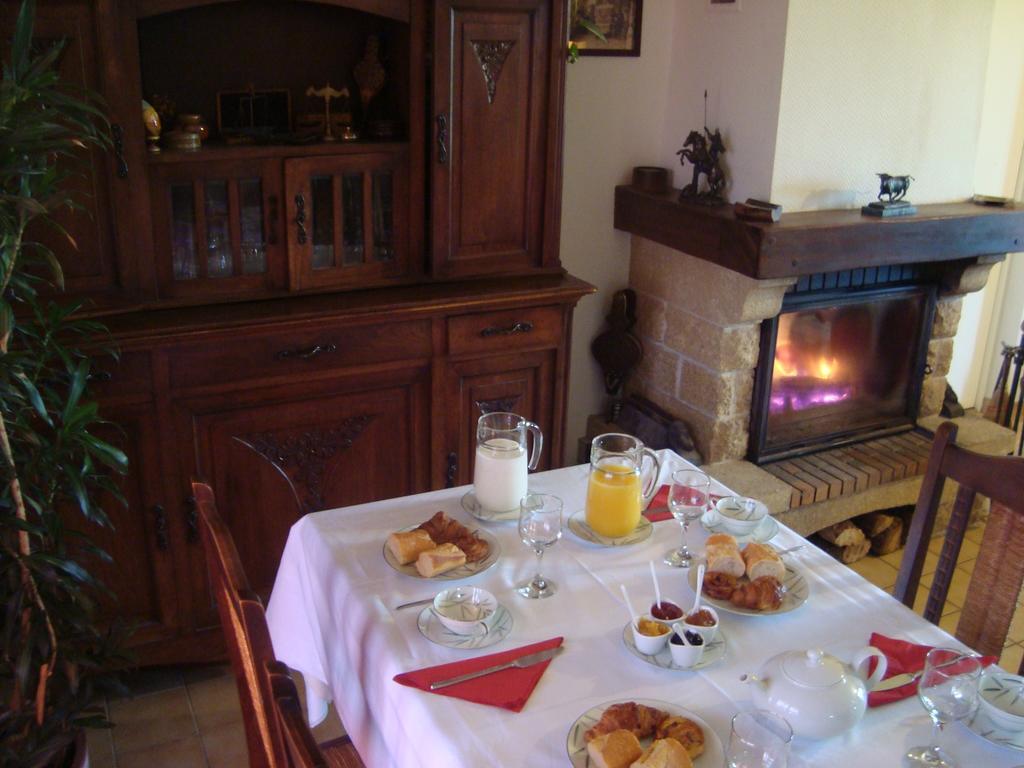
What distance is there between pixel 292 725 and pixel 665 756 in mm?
434

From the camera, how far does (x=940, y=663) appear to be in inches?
51.8

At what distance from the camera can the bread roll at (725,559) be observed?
1.58 meters

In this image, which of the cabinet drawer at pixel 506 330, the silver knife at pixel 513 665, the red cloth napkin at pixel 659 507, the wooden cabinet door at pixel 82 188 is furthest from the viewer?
the cabinet drawer at pixel 506 330

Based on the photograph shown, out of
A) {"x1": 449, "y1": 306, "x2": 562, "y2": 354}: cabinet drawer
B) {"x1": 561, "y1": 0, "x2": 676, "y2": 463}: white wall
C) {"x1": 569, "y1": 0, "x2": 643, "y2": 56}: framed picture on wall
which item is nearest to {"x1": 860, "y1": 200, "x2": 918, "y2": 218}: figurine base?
{"x1": 561, "y1": 0, "x2": 676, "y2": 463}: white wall

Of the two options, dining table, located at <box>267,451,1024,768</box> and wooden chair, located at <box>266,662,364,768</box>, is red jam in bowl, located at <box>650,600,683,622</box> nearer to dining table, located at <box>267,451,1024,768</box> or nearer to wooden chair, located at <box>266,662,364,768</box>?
dining table, located at <box>267,451,1024,768</box>

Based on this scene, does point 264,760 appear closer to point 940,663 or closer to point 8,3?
point 940,663

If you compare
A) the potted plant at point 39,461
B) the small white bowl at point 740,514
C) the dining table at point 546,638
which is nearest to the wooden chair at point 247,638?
the dining table at point 546,638

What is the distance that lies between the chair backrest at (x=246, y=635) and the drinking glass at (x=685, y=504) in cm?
71

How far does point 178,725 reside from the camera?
2.41 m

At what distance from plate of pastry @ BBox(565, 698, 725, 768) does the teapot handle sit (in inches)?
9.5

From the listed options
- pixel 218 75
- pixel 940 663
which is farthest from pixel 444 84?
pixel 940 663

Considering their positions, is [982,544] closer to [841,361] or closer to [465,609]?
[465,609]

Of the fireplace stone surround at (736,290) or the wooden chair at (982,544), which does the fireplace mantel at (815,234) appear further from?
the wooden chair at (982,544)

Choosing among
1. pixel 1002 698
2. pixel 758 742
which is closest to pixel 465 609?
pixel 758 742
